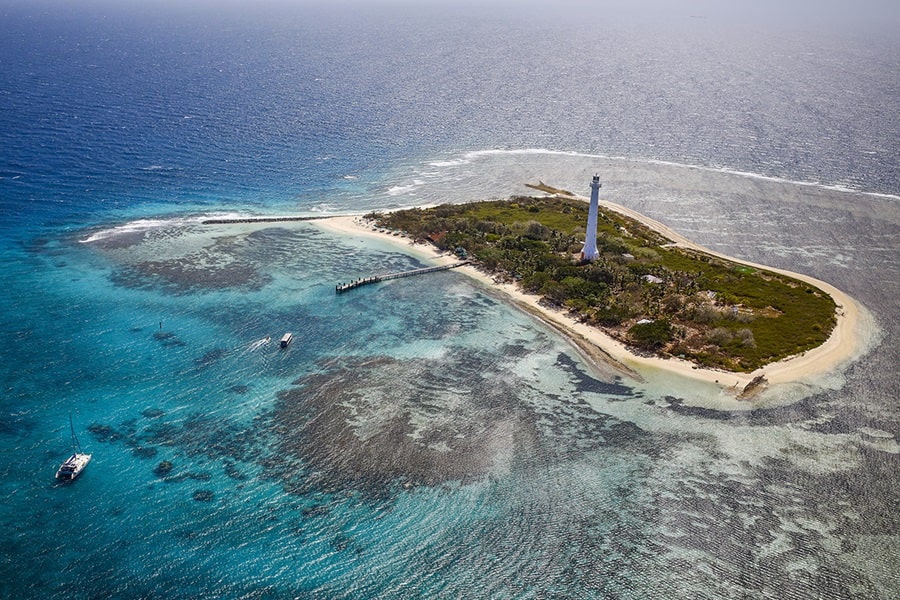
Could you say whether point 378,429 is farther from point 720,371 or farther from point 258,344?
point 720,371

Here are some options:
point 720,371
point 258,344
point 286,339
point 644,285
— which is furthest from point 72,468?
point 644,285

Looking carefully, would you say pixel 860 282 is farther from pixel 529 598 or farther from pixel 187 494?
pixel 187 494

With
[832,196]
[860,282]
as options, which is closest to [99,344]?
[860,282]

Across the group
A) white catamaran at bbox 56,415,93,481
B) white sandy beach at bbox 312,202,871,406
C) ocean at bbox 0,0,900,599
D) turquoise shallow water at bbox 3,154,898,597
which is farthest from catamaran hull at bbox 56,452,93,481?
white sandy beach at bbox 312,202,871,406

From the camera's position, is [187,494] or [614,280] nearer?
[187,494]

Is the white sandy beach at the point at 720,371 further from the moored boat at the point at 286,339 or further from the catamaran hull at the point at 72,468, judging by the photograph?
the catamaran hull at the point at 72,468
